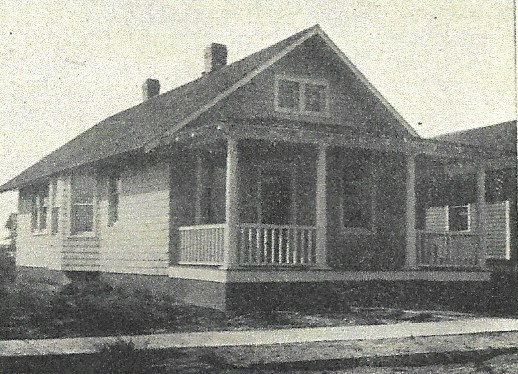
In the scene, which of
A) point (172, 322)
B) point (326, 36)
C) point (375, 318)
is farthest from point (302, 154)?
point (172, 322)

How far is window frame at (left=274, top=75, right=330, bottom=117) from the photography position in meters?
17.6

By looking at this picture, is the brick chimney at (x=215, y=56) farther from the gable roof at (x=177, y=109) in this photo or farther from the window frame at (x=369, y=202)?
the window frame at (x=369, y=202)

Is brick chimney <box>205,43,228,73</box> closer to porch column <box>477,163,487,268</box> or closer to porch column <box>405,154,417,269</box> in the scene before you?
porch column <box>405,154,417,269</box>

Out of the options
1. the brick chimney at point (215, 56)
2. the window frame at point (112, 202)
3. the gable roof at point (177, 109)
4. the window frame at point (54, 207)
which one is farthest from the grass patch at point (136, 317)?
the brick chimney at point (215, 56)

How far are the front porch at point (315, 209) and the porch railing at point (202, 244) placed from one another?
0.07 ft

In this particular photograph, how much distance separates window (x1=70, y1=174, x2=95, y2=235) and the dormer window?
6033 millimetres

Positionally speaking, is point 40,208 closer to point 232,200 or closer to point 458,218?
point 232,200

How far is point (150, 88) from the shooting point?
26.5 meters

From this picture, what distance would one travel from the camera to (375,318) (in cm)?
1296

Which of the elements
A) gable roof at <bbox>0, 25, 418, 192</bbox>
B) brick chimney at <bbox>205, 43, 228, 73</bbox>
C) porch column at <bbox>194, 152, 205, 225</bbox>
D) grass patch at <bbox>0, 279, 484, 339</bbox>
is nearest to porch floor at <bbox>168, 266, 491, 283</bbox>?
grass patch at <bbox>0, 279, 484, 339</bbox>

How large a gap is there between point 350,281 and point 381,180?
4.16 metres

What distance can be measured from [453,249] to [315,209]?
3316mm

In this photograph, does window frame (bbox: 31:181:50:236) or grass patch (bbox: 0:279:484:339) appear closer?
grass patch (bbox: 0:279:484:339)

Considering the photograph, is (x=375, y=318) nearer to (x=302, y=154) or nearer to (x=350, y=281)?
(x=350, y=281)
